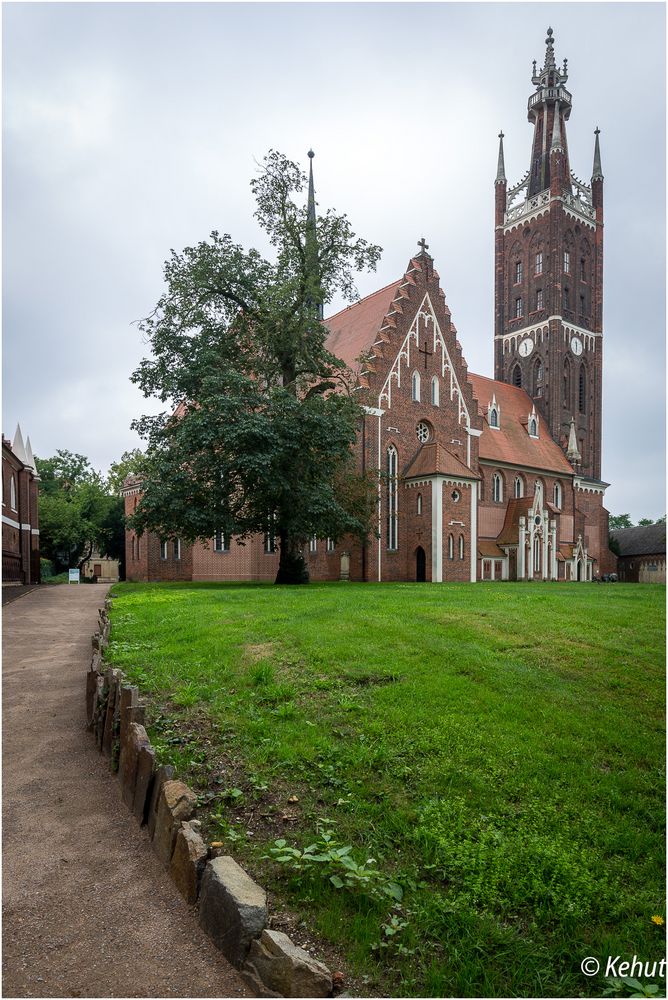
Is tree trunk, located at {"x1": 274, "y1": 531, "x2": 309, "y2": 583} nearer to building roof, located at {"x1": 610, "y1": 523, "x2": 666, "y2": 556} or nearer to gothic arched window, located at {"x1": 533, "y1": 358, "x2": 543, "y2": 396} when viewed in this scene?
gothic arched window, located at {"x1": 533, "y1": 358, "x2": 543, "y2": 396}

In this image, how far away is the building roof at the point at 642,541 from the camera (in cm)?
6674

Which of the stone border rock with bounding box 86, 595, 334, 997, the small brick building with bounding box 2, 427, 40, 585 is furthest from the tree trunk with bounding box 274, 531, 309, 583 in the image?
the stone border rock with bounding box 86, 595, 334, 997

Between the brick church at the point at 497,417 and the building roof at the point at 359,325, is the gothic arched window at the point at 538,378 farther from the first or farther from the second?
the building roof at the point at 359,325

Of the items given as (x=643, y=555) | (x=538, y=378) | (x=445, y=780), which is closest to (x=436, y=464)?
(x=445, y=780)

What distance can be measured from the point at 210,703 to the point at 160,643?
344 cm

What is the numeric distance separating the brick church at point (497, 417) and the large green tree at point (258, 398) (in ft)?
14.8

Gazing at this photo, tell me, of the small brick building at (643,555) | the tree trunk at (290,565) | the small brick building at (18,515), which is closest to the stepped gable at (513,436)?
the small brick building at (643,555)

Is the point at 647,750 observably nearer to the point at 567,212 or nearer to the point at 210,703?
the point at 210,703

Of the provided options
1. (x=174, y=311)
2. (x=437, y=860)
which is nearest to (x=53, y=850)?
(x=437, y=860)

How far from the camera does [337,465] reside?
982 inches

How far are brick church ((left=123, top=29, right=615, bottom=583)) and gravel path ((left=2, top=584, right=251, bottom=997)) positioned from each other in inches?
807

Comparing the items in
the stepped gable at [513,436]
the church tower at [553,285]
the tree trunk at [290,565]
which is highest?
the church tower at [553,285]

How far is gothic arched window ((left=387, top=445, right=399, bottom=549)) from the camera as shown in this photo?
3331 centimetres

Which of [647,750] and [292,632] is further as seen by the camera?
[292,632]
